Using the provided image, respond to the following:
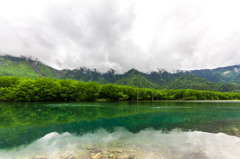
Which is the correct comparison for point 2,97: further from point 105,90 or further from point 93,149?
point 93,149

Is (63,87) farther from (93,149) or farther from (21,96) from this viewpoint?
(93,149)

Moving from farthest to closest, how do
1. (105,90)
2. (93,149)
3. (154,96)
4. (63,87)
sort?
(154,96)
(105,90)
(63,87)
(93,149)

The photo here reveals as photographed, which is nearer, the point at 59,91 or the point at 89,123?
the point at 89,123

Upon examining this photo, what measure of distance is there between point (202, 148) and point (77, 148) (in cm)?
1150

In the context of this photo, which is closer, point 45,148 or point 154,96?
point 45,148

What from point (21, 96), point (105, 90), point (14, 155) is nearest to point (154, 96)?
point (105, 90)

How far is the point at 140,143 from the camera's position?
12070mm

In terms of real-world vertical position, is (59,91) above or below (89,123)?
above

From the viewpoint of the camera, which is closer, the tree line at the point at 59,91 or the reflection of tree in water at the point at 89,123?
the reflection of tree in water at the point at 89,123

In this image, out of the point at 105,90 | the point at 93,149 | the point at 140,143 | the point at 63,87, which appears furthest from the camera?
the point at 105,90

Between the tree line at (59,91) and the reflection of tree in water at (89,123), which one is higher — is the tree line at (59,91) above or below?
above

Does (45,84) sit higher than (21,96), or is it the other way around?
(45,84)

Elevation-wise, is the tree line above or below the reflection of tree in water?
above

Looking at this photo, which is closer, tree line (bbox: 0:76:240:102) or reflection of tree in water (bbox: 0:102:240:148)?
reflection of tree in water (bbox: 0:102:240:148)
